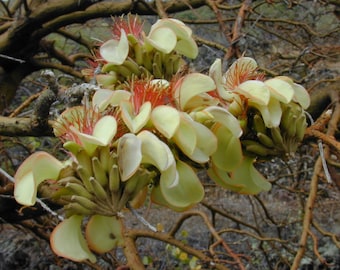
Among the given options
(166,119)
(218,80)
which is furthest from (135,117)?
(218,80)

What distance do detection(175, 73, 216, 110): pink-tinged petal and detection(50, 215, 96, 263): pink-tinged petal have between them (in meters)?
0.17

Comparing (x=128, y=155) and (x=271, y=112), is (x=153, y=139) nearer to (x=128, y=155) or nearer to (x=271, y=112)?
(x=128, y=155)

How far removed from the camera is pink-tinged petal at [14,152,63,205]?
21.7 inches

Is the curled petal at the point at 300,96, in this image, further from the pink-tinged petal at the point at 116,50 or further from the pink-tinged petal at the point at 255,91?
the pink-tinged petal at the point at 116,50

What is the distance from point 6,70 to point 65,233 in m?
1.95

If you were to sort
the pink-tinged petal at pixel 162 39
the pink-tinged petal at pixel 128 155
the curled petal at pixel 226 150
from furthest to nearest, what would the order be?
the pink-tinged petal at pixel 162 39 < the curled petal at pixel 226 150 < the pink-tinged petal at pixel 128 155

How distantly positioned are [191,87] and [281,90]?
0.11 metres

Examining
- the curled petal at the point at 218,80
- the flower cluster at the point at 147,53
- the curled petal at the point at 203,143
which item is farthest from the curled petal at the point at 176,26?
the curled petal at the point at 203,143

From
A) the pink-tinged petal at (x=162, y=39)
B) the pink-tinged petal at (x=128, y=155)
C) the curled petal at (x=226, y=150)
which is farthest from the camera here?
the pink-tinged petal at (x=162, y=39)

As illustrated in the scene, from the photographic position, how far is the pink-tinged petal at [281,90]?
645 mm

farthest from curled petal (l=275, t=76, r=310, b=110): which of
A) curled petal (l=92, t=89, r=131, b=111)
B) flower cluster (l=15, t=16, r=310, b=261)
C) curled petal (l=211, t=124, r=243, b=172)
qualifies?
curled petal (l=92, t=89, r=131, b=111)

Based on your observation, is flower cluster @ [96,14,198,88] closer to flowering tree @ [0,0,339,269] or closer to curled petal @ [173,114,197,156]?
flowering tree @ [0,0,339,269]

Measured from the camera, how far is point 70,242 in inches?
22.6

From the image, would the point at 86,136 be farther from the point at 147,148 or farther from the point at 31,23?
the point at 31,23
